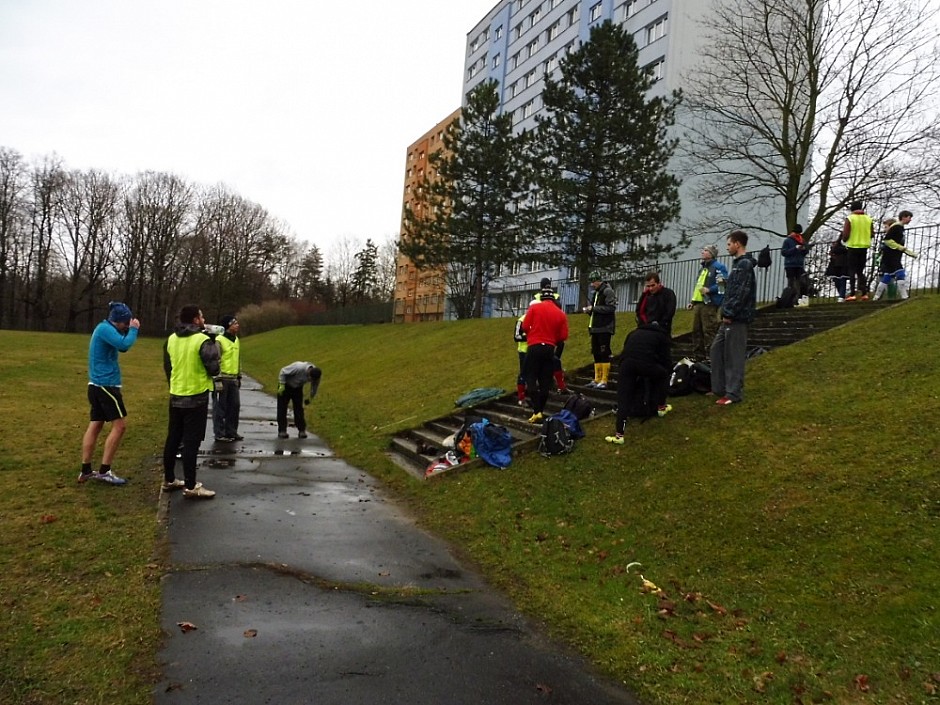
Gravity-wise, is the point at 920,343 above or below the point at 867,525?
above

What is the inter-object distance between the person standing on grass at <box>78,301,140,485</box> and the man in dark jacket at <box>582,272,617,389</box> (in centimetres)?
662

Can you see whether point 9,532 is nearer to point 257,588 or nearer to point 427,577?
point 257,588

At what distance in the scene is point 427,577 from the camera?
5.20 meters

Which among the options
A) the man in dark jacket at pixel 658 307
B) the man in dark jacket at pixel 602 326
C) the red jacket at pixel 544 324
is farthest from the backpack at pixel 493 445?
the man in dark jacket at pixel 602 326

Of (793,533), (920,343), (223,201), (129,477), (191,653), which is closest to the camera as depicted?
(191,653)

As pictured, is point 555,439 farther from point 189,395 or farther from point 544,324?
point 189,395

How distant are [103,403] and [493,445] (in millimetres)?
4506

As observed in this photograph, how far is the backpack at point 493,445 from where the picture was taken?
8.14 metres

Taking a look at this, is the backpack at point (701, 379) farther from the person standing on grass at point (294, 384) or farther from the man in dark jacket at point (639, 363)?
the person standing on grass at point (294, 384)

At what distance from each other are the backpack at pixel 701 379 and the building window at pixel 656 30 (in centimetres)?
3511

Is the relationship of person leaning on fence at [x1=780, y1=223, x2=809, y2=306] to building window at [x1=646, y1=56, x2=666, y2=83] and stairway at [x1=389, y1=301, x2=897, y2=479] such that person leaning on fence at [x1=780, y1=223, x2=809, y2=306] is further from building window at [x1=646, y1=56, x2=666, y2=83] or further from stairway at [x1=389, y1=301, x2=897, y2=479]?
building window at [x1=646, y1=56, x2=666, y2=83]

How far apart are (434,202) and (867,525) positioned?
3419 centimetres

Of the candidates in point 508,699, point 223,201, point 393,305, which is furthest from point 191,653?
point 223,201

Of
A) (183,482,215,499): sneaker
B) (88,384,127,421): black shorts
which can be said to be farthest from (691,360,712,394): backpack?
(88,384,127,421): black shorts
